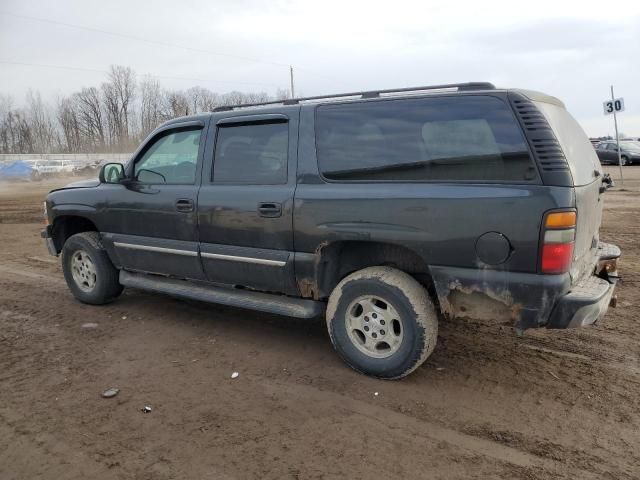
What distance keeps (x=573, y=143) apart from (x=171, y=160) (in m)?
3.42

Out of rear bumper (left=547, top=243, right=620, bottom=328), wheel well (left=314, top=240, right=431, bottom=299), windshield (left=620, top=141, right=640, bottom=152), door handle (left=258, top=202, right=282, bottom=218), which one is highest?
windshield (left=620, top=141, right=640, bottom=152)

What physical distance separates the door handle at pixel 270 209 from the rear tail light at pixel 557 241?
191cm

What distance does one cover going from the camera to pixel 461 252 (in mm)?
3254

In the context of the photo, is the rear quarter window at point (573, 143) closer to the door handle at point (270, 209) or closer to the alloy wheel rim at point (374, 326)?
the alloy wheel rim at point (374, 326)

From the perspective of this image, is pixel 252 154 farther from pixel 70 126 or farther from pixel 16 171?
pixel 70 126

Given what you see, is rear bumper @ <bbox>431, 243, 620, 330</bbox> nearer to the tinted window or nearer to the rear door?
the rear door

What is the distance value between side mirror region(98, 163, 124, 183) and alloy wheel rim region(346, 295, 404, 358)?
285cm

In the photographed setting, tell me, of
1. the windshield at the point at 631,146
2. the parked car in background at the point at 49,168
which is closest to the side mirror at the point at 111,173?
the windshield at the point at 631,146

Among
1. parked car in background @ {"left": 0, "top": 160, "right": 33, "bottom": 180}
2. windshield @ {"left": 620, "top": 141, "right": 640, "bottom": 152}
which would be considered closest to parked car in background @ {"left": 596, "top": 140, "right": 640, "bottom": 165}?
windshield @ {"left": 620, "top": 141, "right": 640, "bottom": 152}

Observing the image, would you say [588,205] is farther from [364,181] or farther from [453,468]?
[453,468]

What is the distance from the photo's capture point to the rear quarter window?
316 cm

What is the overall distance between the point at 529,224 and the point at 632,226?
8410 mm

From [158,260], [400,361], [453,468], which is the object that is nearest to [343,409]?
[400,361]

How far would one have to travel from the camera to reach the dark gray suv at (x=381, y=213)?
3100 mm
